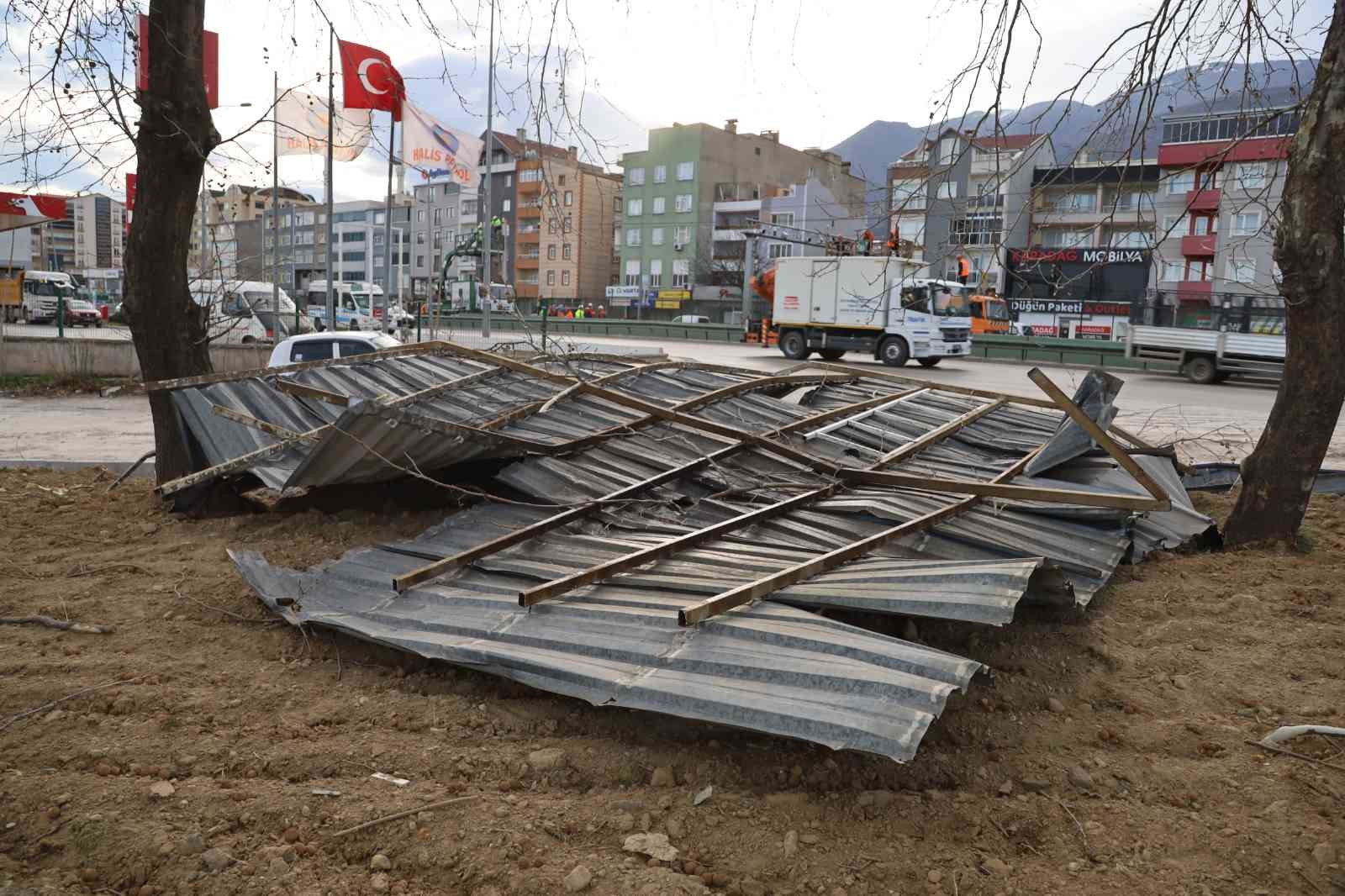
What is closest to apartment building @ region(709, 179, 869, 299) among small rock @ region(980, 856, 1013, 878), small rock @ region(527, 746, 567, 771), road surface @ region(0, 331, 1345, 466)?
road surface @ region(0, 331, 1345, 466)

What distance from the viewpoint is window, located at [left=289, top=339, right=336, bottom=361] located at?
14.5 m

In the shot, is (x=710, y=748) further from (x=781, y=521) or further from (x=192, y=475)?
(x=192, y=475)

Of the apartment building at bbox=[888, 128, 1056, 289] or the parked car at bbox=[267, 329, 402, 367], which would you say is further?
the parked car at bbox=[267, 329, 402, 367]

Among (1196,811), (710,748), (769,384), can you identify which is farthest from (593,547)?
(769,384)

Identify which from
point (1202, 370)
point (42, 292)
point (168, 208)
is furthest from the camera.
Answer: point (42, 292)

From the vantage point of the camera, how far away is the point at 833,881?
282 centimetres

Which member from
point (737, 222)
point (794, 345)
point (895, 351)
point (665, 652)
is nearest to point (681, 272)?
point (737, 222)

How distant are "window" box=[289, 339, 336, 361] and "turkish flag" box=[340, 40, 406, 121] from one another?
358 centimetres

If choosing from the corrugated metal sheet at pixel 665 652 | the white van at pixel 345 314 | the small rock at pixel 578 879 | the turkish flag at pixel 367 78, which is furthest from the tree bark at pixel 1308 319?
the white van at pixel 345 314

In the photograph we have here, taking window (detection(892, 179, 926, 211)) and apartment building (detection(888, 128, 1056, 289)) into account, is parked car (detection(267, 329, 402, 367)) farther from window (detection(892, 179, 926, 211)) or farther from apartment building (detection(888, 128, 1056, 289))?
apartment building (detection(888, 128, 1056, 289))

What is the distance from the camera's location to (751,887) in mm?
2789

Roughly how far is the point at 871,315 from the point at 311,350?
60.6 feet

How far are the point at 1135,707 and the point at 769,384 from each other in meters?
5.71

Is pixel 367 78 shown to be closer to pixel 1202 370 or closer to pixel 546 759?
pixel 546 759
